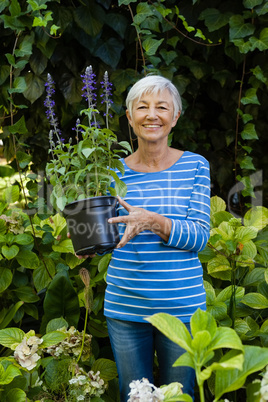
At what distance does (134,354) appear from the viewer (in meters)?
1.30

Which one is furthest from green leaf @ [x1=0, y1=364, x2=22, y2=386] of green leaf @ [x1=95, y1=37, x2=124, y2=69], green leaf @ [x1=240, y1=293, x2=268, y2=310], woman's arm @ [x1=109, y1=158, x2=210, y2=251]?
green leaf @ [x1=95, y1=37, x2=124, y2=69]

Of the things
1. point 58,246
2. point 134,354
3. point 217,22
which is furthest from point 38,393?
point 217,22

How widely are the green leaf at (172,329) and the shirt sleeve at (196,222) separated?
546mm

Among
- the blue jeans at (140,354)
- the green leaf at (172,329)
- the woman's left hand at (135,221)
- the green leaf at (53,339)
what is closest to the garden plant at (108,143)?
the green leaf at (53,339)

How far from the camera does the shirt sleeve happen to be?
1.20 m

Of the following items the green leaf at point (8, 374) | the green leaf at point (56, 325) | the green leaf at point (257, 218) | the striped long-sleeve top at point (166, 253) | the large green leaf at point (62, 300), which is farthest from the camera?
the green leaf at point (257, 218)

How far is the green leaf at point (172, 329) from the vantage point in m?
0.62

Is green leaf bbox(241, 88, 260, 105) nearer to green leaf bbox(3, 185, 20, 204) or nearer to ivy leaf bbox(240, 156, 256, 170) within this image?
ivy leaf bbox(240, 156, 256, 170)

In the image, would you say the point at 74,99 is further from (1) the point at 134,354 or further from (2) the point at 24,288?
(1) the point at 134,354

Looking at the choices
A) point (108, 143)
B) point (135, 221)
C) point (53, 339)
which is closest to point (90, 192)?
point (108, 143)

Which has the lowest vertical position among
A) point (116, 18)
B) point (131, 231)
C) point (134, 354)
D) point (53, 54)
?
point (134, 354)

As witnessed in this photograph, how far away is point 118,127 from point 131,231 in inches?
44.3

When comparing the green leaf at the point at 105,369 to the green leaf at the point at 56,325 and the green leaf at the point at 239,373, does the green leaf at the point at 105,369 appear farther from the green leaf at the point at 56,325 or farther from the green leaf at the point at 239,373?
the green leaf at the point at 239,373

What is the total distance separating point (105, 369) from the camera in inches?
61.8
